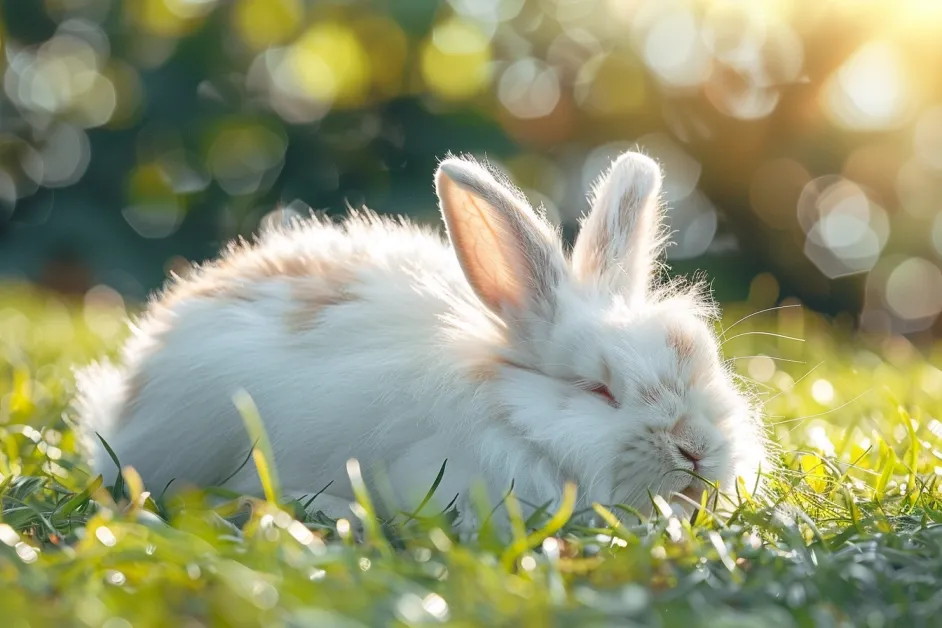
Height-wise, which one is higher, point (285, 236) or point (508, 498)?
point (285, 236)

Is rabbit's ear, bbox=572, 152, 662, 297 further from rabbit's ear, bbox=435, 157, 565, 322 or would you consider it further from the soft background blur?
the soft background blur

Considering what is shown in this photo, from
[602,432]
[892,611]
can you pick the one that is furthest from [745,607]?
[602,432]

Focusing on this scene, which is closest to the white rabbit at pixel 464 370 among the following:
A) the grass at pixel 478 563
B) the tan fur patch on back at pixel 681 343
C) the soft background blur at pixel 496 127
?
the tan fur patch on back at pixel 681 343

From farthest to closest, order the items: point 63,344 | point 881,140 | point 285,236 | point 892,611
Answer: point 881,140 < point 63,344 < point 285,236 < point 892,611

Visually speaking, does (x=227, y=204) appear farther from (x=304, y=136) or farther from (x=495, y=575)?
(x=495, y=575)

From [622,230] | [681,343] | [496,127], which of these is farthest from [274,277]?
[496,127]

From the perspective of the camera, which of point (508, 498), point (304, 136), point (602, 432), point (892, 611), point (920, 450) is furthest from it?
point (304, 136)
